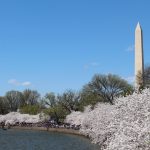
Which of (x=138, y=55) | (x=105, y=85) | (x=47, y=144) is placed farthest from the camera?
(x=105, y=85)

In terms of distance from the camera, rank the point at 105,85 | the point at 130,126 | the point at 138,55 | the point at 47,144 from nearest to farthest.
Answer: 1. the point at 130,126
2. the point at 47,144
3. the point at 138,55
4. the point at 105,85

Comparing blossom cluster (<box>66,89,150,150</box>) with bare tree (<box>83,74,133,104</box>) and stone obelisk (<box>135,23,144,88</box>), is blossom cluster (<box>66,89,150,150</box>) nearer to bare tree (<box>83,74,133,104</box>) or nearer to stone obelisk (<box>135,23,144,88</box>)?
stone obelisk (<box>135,23,144,88</box>)

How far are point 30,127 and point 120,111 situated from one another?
63.3 m

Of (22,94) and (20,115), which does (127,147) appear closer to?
(20,115)

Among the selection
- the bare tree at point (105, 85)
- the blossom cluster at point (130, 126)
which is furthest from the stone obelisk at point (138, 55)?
the blossom cluster at point (130, 126)

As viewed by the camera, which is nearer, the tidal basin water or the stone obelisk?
the tidal basin water

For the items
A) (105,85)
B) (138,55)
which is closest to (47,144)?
(138,55)

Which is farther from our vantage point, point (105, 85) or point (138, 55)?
point (105, 85)

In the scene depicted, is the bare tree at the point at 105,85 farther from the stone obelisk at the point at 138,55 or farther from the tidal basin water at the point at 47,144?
the tidal basin water at the point at 47,144

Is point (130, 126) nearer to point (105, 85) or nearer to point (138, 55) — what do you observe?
point (138, 55)

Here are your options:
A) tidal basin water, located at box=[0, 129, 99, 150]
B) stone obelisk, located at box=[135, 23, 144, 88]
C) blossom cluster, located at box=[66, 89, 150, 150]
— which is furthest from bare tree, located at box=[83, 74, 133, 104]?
blossom cluster, located at box=[66, 89, 150, 150]

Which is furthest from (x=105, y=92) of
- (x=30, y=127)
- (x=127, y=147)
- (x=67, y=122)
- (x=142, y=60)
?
(x=127, y=147)

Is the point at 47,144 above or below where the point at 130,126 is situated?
above

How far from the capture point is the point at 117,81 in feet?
275
